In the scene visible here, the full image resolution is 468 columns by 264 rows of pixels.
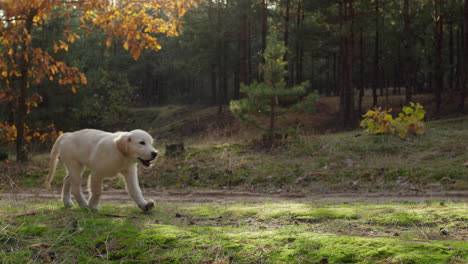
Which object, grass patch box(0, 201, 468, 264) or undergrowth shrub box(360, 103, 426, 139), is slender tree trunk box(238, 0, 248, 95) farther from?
grass patch box(0, 201, 468, 264)

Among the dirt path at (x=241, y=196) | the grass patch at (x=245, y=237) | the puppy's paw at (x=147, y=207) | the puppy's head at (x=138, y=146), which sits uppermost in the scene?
the puppy's head at (x=138, y=146)

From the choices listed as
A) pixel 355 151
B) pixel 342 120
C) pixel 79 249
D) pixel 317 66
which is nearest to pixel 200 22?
pixel 342 120

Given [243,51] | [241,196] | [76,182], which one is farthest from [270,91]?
[243,51]

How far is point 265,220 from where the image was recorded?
5.27 metres

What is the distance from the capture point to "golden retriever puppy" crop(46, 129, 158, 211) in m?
6.10

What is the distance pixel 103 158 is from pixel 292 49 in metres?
31.9

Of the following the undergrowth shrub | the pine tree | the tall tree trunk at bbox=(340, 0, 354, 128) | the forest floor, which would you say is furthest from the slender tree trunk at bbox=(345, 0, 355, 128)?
the forest floor

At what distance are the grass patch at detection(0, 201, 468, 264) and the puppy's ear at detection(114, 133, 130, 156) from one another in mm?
932

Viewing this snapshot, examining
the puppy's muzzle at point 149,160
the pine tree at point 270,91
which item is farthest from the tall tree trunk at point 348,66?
the puppy's muzzle at point 149,160

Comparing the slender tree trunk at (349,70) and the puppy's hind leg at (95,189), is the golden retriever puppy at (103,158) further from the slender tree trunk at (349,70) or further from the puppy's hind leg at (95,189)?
the slender tree trunk at (349,70)

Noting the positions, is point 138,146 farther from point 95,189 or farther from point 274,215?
point 274,215

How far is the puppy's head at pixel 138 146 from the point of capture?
606 cm

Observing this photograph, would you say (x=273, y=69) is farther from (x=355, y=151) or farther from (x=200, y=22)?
(x=200, y=22)

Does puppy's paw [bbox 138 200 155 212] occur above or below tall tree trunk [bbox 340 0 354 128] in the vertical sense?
below
